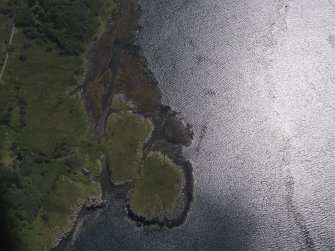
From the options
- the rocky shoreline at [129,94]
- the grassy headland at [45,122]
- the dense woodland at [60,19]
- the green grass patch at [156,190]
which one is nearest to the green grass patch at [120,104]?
the rocky shoreline at [129,94]

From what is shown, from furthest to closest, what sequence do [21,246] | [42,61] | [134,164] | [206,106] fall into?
1. [42,61]
2. [206,106]
3. [134,164]
4. [21,246]

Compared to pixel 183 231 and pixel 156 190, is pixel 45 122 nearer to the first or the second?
pixel 156 190

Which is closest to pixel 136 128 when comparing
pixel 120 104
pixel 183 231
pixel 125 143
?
pixel 125 143

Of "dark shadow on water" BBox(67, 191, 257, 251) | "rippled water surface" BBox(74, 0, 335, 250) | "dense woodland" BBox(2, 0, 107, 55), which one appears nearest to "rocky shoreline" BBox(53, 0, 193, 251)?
"dark shadow on water" BBox(67, 191, 257, 251)

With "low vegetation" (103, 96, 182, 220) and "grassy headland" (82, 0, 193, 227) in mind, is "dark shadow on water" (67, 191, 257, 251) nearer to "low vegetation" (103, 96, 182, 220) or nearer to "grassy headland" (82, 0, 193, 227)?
"grassy headland" (82, 0, 193, 227)

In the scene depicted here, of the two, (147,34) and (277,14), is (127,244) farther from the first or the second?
(277,14)

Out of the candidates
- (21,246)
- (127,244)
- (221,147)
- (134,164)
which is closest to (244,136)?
(221,147)

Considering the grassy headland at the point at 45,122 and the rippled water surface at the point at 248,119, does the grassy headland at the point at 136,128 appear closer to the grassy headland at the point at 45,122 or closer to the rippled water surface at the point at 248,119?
the rippled water surface at the point at 248,119
